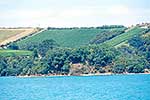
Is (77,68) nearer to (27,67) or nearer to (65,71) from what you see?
(65,71)

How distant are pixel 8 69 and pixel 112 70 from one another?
3218cm

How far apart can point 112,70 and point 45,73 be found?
19.5 meters

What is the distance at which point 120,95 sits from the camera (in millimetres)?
96250

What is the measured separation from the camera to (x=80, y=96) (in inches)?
3775

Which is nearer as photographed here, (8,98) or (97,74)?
(8,98)

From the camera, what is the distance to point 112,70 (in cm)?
18638

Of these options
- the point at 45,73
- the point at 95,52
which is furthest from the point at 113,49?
the point at 45,73

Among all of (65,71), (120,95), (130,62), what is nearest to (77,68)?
(65,71)

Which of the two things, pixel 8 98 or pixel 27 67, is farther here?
pixel 27 67

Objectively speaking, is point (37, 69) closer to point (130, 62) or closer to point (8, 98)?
point (130, 62)

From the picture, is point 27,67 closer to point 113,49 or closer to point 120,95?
point 113,49

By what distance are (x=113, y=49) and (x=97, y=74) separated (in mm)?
11298

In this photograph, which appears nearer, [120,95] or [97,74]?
[120,95]

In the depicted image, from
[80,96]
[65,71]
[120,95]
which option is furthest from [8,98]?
[65,71]
